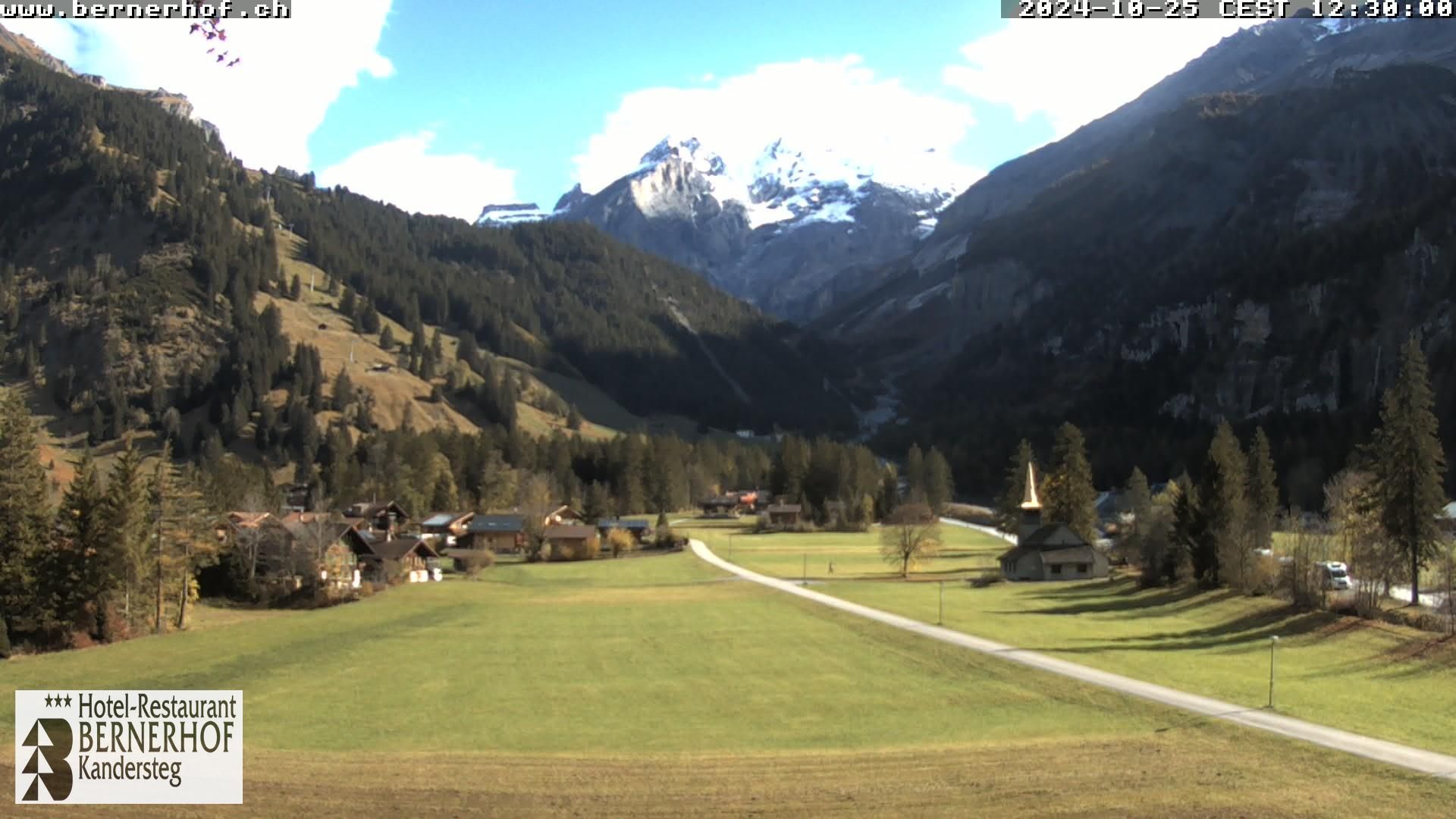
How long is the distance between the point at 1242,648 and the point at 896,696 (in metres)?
21.2

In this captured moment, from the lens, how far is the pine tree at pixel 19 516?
5662 centimetres

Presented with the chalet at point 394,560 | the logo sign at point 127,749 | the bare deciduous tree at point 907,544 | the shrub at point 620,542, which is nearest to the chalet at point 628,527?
the shrub at point 620,542

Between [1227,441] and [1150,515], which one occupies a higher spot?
[1227,441]

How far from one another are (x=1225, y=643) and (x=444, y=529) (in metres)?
94.7

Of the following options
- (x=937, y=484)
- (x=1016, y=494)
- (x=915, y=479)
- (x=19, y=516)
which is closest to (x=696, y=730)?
(x=19, y=516)

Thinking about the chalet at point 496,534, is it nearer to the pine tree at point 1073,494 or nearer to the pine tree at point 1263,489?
the pine tree at point 1073,494

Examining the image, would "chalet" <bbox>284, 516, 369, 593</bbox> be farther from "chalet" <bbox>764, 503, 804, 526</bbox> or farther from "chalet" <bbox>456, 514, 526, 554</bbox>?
"chalet" <bbox>764, 503, 804, 526</bbox>

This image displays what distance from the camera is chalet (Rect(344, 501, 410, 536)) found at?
118m

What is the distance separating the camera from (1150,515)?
88.9 m

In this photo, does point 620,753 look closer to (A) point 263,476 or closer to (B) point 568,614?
(B) point 568,614

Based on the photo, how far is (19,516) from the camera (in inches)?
2281

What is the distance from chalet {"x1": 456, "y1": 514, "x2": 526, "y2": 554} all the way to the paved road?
72.5 m

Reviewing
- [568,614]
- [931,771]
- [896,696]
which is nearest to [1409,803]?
[931,771]

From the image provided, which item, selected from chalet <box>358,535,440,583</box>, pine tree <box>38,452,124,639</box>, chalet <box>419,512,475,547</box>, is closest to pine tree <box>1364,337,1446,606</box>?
pine tree <box>38,452,124,639</box>
